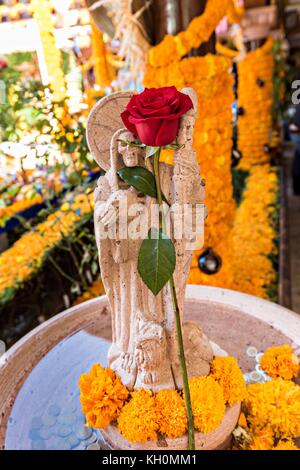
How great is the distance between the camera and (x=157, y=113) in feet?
3.01

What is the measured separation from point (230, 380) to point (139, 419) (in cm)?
38

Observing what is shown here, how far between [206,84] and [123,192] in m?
1.51

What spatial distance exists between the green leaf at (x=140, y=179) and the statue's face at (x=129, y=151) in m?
0.10

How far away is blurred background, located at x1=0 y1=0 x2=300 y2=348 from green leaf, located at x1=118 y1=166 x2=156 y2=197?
1.32m

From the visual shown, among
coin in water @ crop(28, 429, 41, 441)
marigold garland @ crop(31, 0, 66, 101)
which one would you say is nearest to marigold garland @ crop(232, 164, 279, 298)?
coin in water @ crop(28, 429, 41, 441)

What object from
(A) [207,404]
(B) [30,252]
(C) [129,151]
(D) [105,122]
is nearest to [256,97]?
(B) [30,252]

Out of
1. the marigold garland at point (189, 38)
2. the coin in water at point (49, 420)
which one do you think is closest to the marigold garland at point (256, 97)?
the marigold garland at point (189, 38)

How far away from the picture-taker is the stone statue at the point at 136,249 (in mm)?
1198

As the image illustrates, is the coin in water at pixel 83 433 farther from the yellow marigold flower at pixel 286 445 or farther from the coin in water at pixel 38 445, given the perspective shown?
the yellow marigold flower at pixel 286 445

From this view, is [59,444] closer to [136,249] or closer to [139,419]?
[139,419]

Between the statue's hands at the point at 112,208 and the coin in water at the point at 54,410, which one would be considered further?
the coin in water at the point at 54,410

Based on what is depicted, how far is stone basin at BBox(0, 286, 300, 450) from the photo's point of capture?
143 cm

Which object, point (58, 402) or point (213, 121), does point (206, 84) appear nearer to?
point (213, 121)
